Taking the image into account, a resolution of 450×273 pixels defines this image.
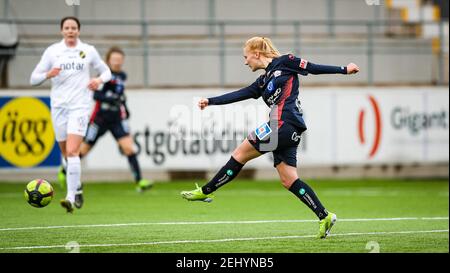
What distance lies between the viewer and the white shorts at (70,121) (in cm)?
1279

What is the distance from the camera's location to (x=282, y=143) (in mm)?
10195

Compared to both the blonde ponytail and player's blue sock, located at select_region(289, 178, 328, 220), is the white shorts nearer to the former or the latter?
the blonde ponytail

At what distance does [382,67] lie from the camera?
76.5ft

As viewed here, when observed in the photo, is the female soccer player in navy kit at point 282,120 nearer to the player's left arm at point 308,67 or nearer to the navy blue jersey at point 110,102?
the player's left arm at point 308,67

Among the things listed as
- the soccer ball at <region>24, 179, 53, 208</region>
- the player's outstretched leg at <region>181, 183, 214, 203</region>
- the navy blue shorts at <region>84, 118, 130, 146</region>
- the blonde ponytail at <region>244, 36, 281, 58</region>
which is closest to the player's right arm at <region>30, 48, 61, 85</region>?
the soccer ball at <region>24, 179, 53, 208</region>

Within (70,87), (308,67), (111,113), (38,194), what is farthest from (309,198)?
(111,113)

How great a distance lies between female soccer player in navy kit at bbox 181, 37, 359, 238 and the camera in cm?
1019

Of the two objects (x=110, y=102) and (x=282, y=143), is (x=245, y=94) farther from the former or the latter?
(x=110, y=102)

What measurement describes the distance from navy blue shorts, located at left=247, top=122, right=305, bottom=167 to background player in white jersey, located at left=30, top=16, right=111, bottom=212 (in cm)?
317

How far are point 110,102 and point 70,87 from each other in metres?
4.00
